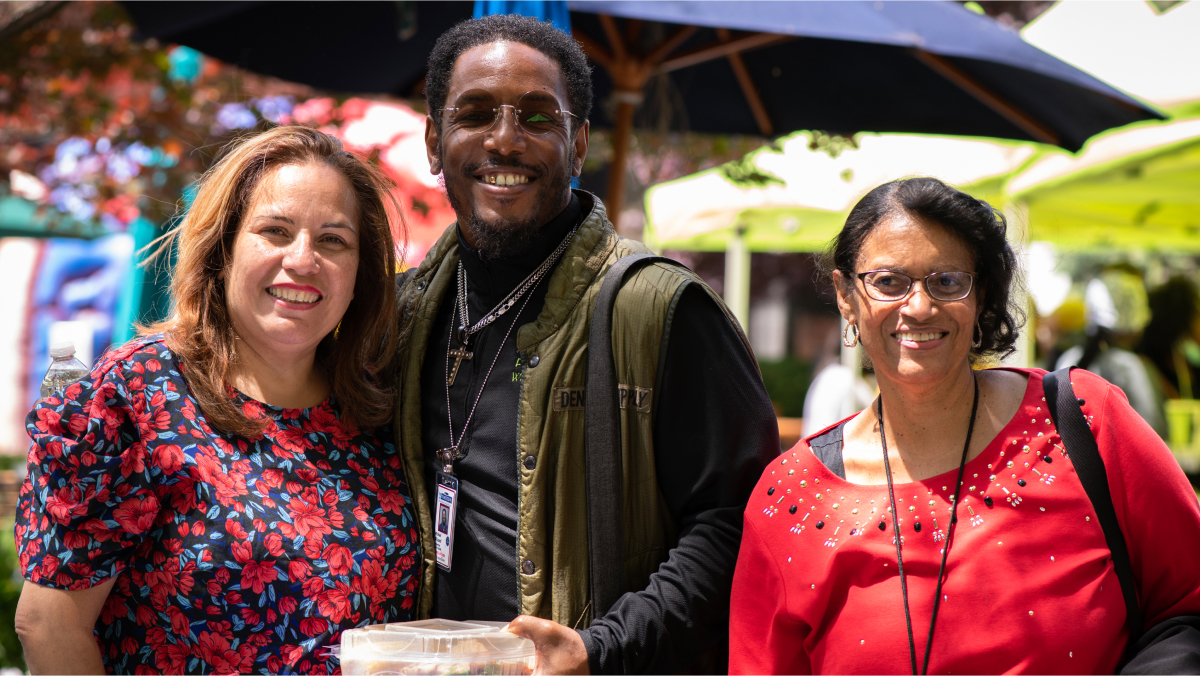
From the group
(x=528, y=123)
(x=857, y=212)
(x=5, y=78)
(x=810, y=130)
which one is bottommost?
(x=857, y=212)

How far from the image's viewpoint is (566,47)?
2.36 meters

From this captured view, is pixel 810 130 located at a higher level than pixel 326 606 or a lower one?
higher

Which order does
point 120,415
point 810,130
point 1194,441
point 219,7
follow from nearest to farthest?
point 120,415, point 219,7, point 810,130, point 1194,441

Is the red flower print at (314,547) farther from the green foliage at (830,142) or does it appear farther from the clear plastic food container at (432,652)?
the green foliage at (830,142)

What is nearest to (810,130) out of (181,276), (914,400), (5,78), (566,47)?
(566,47)

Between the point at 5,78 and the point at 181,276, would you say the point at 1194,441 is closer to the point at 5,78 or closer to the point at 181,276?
the point at 181,276

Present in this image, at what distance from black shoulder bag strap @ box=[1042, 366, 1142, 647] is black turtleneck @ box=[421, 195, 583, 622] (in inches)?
47.8

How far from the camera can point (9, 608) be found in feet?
13.7

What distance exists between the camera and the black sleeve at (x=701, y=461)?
2037mm

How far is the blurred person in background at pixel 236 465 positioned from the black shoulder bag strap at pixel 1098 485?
1.51 m

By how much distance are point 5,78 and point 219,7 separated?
2928 mm

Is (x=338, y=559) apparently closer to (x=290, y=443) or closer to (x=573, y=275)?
(x=290, y=443)

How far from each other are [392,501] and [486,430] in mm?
302

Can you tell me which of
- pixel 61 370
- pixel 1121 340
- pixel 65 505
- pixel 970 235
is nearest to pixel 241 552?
pixel 65 505
